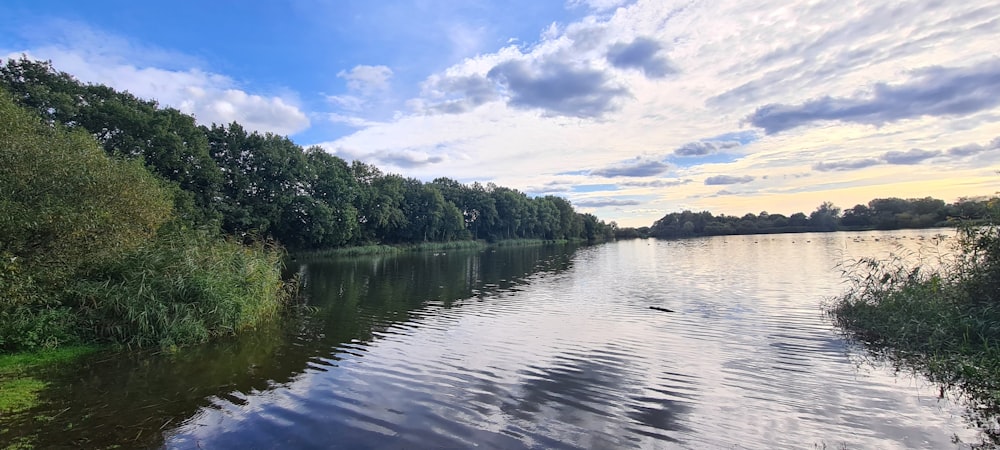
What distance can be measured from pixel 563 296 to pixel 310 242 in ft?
153

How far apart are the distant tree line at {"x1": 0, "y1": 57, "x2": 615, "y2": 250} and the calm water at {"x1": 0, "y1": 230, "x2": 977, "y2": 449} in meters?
11.1

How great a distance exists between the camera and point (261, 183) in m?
57.4

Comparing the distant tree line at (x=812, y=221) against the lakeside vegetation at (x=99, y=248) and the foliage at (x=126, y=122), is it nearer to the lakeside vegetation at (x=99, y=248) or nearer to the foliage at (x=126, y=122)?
the lakeside vegetation at (x=99, y=248)

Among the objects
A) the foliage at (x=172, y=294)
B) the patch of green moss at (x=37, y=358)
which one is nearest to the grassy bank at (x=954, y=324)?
the foliage at (x=172, y=294)

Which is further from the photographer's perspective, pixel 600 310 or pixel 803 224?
pixel 803 224

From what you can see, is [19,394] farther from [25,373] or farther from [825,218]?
[825,218]

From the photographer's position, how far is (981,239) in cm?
1233

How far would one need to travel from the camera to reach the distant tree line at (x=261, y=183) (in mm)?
36906

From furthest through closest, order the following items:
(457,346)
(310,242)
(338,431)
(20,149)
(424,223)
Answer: (424,223) → (310,242) → (457,346) → (20,149) → (338,431)

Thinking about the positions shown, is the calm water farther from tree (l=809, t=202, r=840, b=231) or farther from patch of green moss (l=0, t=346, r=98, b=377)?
tree (l=809, t=202, r=840, b=231)

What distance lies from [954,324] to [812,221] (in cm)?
13325

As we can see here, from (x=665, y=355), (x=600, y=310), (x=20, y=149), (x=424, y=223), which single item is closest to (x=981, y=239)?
(x=665, y=355)

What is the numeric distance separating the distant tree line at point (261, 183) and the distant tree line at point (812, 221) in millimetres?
60923

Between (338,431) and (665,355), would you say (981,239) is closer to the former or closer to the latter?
(665,355)
